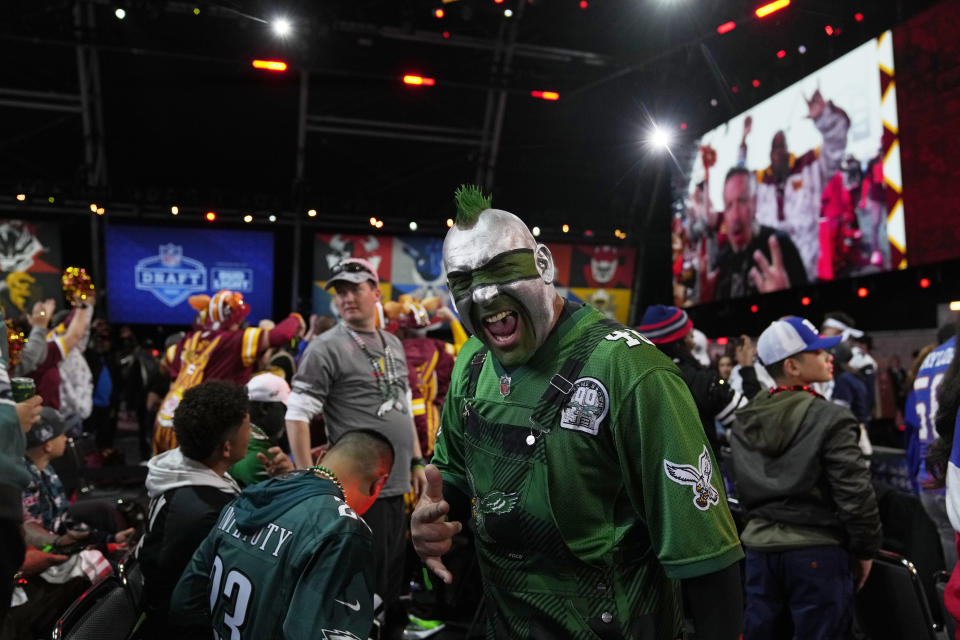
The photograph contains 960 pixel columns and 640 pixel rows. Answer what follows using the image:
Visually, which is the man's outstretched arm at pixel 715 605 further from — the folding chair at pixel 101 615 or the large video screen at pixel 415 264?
the large video screen at pixel 415 264

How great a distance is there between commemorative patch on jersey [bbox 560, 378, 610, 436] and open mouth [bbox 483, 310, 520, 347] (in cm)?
20

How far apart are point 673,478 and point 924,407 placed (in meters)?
3.63

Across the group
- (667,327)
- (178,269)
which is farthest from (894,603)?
(178,269)

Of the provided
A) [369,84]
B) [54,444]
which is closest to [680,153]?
[369,84]

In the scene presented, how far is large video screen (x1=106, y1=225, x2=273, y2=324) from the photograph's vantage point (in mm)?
11750

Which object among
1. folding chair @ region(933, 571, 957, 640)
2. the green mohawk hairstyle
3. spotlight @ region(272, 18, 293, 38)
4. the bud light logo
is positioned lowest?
folding chair @ region(933, 571, 957, 640)

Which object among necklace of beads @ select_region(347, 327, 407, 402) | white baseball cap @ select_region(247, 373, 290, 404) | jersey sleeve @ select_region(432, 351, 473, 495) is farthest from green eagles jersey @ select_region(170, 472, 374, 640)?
white baseball cap @ select_region(247, 373, 290, 404)

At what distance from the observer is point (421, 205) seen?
1252 centimetres

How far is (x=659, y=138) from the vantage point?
507 inches

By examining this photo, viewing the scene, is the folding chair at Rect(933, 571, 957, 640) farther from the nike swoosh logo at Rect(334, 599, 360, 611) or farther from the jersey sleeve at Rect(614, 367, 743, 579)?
the nike swoosh logo at Rect(334, 599, 360, 611)

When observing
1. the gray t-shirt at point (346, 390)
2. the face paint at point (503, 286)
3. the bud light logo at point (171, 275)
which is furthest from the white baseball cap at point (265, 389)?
the bud light logo at point (171, 275)

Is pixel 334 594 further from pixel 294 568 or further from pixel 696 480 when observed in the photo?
pixel 696 480

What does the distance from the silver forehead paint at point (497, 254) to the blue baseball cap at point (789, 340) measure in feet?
6.99

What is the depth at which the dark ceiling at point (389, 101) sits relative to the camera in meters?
10.8
